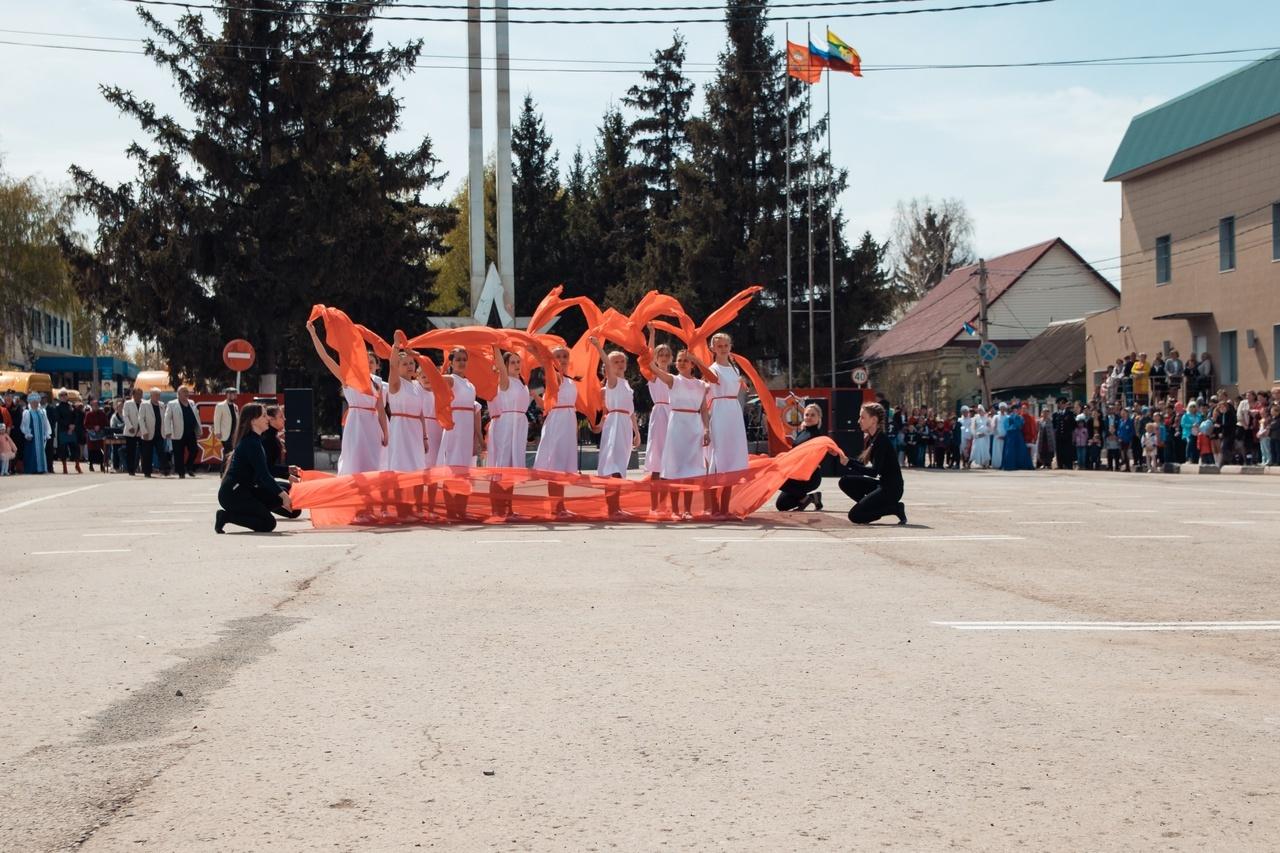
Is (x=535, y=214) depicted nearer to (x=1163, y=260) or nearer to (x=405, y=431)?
(x=1163, y=260)

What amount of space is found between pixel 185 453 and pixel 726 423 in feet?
62.0

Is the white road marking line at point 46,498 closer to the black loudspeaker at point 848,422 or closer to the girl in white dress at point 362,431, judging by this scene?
the girl in white dress at point 362,431

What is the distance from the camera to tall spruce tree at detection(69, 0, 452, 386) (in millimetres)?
41031

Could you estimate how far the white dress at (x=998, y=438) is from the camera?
1572 inches

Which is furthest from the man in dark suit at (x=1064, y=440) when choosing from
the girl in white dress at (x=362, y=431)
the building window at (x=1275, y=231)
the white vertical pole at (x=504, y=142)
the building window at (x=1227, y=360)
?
the girl in white dress at (x=362, y=431)

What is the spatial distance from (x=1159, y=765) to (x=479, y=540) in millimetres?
10045

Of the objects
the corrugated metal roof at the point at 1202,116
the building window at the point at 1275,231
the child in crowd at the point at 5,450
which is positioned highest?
the corrugated metal roof at the point at 1202,116

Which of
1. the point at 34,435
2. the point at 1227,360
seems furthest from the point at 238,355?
the point at 1227,360

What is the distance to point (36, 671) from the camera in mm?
7297

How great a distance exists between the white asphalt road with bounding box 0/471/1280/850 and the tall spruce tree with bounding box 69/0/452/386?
2965 centimetres

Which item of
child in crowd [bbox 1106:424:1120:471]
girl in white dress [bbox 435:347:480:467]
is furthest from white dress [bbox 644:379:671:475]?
child in crowd [bbox 1106:424:1120:471]

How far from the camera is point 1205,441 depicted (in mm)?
34844

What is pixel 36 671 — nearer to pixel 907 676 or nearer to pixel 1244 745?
pixel 907 676

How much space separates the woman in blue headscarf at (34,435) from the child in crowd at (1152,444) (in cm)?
2785
